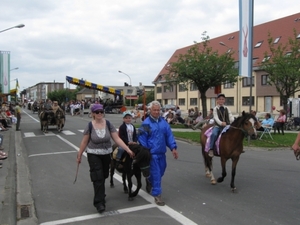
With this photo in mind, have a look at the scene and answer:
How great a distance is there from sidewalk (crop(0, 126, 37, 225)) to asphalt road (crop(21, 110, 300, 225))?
0.55 ft

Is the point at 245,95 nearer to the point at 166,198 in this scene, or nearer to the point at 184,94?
the point at 184,94

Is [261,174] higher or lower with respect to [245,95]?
lower

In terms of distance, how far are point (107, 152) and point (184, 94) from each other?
63638mm

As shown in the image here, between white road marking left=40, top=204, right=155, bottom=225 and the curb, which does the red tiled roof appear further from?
white road marking left=40, top=204, right=155, bottom=225

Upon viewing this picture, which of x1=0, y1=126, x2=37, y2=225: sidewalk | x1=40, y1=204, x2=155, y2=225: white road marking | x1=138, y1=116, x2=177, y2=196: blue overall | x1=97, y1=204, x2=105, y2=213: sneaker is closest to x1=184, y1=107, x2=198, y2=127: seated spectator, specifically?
x1=0, y1=126, x2=37, y2=225: sidewalk

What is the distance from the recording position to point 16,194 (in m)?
7.29

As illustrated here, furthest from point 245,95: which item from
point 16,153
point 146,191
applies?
point 146,191

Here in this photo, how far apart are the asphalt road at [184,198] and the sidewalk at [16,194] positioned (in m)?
0.17

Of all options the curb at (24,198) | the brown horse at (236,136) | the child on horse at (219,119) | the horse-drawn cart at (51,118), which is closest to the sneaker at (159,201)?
the brown horse at (236,136)

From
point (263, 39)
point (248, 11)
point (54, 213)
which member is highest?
point (263, 39)

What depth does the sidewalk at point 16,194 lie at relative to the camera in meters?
5.82

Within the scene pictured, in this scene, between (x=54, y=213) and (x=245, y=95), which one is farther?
(x=245, y=95)

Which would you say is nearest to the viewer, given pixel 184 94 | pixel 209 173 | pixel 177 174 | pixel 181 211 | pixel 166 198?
pixel 181 211

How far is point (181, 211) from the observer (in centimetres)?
597
